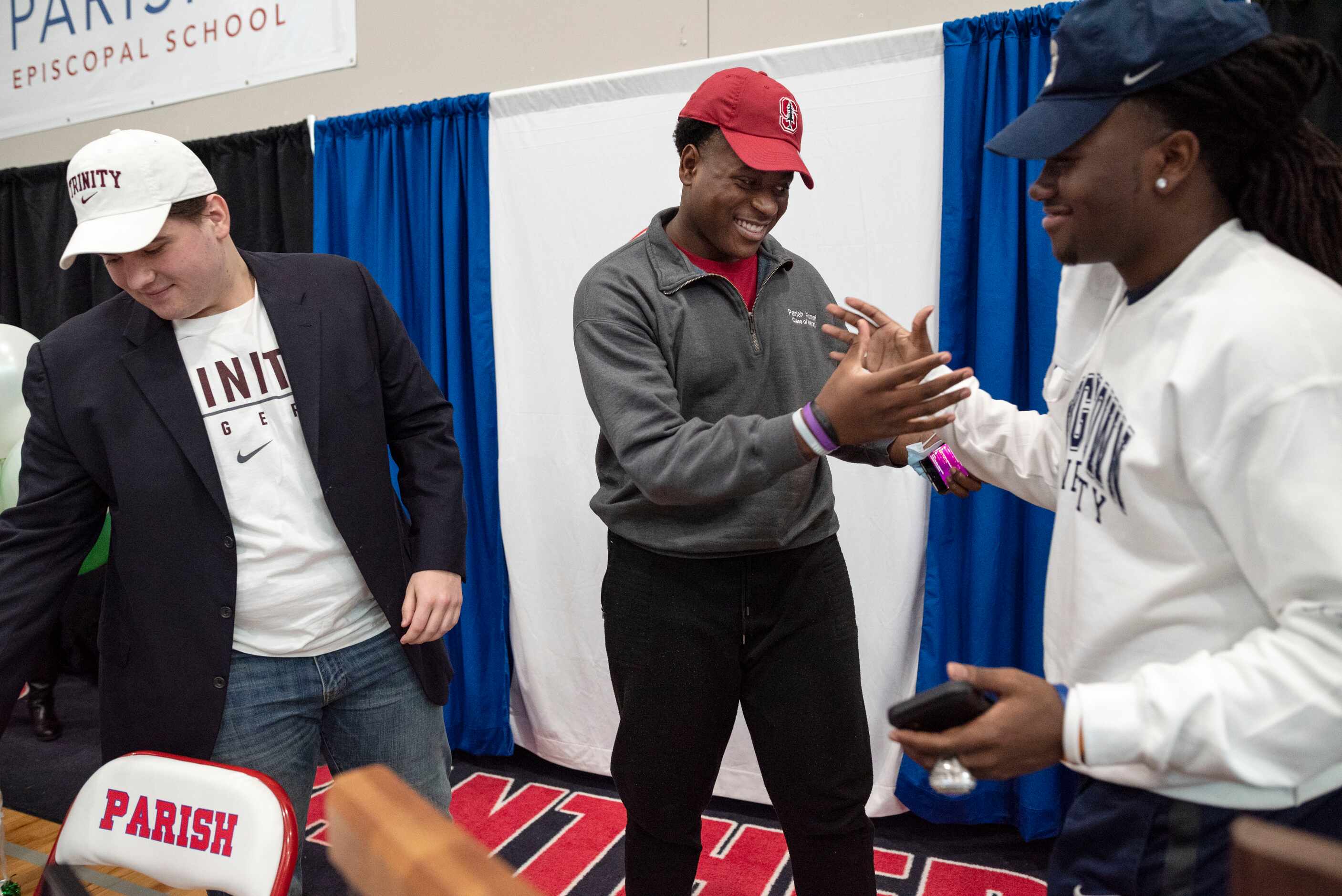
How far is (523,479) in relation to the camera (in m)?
3.04

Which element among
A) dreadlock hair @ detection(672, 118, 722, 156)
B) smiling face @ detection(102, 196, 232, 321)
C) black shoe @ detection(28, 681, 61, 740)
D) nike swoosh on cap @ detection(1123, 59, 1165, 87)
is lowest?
black shoe @ detection(28, 681, 61, 740)

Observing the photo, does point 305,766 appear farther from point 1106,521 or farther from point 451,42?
point 451,42

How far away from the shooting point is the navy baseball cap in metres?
0.86

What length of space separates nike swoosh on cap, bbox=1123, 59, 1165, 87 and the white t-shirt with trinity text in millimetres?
1333

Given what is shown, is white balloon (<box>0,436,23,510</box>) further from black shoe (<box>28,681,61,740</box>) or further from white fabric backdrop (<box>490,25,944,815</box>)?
white fabric backdrop (<box>490,25,944,815</box>)

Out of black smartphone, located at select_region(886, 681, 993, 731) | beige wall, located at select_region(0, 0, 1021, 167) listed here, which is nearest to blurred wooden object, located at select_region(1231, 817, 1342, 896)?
black smartphone, located at select_region(886, 681, 993, 731)

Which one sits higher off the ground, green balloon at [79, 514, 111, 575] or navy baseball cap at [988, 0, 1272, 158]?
navy baseball cap at [988, 0, 1272, 158]

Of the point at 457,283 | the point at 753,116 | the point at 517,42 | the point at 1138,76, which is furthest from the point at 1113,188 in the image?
the point at 517,42

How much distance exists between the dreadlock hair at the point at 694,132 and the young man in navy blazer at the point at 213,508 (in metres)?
0.69

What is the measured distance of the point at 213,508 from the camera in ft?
4.94

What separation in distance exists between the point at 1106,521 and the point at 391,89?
126 inches

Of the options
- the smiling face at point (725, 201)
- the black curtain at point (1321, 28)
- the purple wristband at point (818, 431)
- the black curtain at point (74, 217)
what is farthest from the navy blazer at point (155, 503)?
the black curtain at point (1321, 28)

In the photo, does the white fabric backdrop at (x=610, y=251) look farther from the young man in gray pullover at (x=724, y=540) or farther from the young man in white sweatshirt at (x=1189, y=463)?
the young man in white sweatshirt at (x=1189, y=463)

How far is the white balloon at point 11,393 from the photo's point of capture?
2807 millimetres
